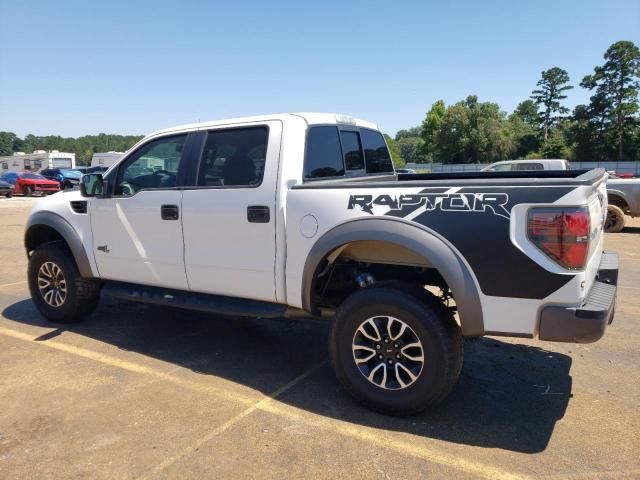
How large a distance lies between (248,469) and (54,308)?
3.42m

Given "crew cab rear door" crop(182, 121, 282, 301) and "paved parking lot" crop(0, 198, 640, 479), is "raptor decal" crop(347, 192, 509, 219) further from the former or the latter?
"paved parking lot" crop(0, 198, 640, 479)

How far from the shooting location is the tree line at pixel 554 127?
203 feet

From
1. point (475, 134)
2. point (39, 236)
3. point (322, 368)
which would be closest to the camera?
point (322, 368)

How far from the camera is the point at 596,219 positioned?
3229mm

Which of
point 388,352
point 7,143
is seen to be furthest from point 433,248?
point 7,143

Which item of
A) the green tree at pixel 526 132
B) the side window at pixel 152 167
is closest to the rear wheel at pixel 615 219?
the side window at pixel 152 167

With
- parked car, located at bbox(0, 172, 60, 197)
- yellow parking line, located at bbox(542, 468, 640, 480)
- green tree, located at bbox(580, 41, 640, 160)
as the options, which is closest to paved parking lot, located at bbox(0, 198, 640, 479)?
yellow parking line, located at bbox(542, 468, 640, 480)

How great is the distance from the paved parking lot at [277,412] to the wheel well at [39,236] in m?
0.92

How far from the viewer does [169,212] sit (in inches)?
168

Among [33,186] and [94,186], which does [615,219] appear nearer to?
[94,186]

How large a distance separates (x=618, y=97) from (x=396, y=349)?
7205 centimetres

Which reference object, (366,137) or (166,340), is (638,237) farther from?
(166,340)

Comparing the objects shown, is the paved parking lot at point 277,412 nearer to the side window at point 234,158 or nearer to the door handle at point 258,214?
the door handle at point 258,214

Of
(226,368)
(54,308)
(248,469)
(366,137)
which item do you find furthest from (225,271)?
(54,308)
